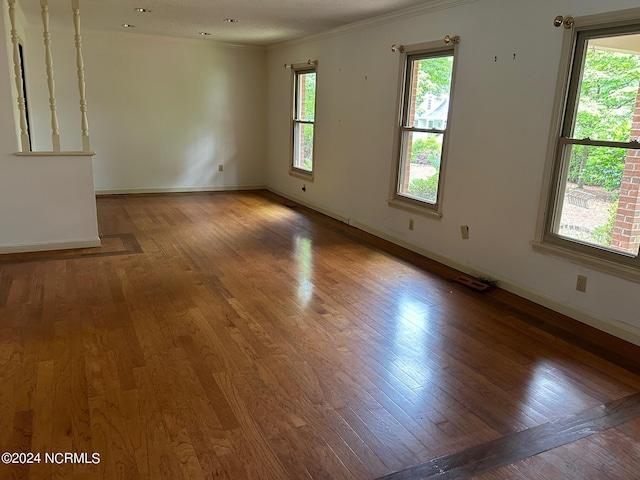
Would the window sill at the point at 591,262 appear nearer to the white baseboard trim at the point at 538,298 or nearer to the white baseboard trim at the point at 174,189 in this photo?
the white baseboard trim at the point at 538,298

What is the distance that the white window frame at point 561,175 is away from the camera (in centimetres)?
300

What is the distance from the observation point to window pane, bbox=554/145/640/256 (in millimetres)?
3039

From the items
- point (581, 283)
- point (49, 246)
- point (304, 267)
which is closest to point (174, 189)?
point (49, 246)

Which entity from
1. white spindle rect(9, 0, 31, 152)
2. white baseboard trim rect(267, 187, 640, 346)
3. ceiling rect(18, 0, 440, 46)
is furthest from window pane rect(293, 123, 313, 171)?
white spindle rect(9, 0, 31, 152)

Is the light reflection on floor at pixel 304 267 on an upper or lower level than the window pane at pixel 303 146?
lower

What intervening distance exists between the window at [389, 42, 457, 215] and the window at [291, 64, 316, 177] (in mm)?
2099

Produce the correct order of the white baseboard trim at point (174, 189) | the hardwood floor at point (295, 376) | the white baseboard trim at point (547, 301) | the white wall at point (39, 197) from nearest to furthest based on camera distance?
1. the hardwood floor at point (295, 376)
2. the white baseboard trim at point (547, 301)
3. the white wall at point (39, 197)
4. the white baseboard trim at point (174, 189)

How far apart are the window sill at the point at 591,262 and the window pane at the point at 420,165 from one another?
1359mm

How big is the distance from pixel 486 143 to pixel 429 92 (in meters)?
1.00

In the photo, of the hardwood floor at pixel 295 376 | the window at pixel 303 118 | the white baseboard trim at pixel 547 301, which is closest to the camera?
the hardwood floor at pixel 295 376

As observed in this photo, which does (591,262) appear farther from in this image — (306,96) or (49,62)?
(306,96)

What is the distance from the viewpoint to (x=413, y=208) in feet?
16.1

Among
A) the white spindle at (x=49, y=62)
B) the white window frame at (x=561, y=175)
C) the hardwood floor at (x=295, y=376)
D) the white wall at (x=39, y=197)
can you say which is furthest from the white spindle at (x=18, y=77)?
the white window frame at (x=561, y=175)

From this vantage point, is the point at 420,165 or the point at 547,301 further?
the point at 420,165
